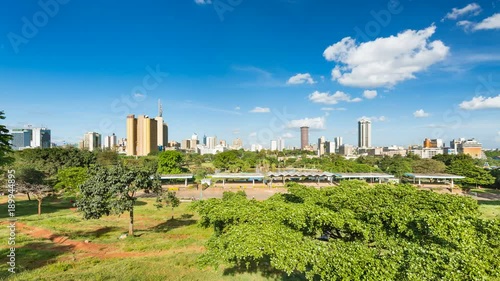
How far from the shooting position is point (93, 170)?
64.2 ft

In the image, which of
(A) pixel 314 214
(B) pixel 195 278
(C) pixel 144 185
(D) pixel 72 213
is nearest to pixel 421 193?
(A) pixel 314 214

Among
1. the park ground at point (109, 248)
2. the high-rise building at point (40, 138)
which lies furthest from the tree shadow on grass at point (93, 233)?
the high-rise building at point (40, 138)

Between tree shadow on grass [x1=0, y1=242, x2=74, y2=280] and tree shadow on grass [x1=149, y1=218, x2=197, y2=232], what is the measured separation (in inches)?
250

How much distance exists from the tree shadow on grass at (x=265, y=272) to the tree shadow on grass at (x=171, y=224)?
10269 mm

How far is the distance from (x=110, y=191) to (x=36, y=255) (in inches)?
197

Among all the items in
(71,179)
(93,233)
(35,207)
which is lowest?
(35,207)

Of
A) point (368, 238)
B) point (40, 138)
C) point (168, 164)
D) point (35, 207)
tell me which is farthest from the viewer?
point (40, 138)

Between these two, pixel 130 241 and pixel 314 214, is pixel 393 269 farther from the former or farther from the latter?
pixel 130 241

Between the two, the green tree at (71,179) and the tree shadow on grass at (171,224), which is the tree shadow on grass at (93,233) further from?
the green tree at (71,179)

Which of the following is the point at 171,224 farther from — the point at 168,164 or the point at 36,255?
the point at 168,164

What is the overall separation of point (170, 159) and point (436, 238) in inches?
2166

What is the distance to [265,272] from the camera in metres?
12.2

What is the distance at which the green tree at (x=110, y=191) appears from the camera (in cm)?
1705

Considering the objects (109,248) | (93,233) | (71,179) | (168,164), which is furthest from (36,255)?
(168,164)
